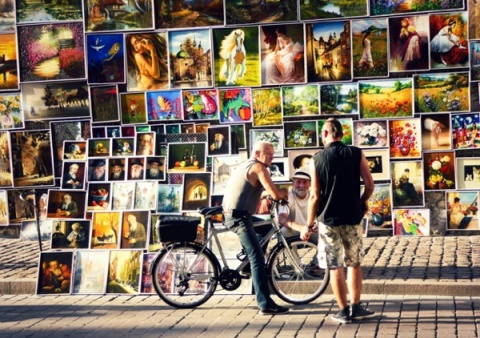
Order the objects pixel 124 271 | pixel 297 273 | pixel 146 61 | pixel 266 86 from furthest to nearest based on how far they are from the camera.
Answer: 1. pixel 146 61
2. pixel 266 86
3. pixel 124 271
4. pixel 297 273

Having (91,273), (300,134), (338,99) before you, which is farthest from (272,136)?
(91,273)

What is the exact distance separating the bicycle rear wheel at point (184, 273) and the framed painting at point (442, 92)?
470 cm

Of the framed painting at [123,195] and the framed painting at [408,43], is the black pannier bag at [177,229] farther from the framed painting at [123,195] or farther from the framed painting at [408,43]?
the framed painting at [408,43]

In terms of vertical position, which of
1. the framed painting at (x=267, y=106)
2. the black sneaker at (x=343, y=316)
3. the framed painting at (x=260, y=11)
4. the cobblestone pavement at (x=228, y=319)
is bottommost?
the cobblestone pavement at (x=228, y=319)

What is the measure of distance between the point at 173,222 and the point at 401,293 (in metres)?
2.36

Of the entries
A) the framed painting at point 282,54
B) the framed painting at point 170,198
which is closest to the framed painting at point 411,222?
the framed painting at point 282,54

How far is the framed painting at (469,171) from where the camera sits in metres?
13.0

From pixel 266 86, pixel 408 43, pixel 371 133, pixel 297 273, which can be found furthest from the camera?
pixel 266 86

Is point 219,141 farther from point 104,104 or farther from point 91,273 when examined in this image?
point 104,104

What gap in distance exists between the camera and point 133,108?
1354 centimetres

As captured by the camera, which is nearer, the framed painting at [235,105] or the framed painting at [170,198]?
the framed painting at [170,198]

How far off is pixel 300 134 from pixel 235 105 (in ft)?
3.16

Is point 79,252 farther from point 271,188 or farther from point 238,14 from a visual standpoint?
point 238,14

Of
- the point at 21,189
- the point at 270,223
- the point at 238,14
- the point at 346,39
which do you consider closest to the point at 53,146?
the point at 21,189
